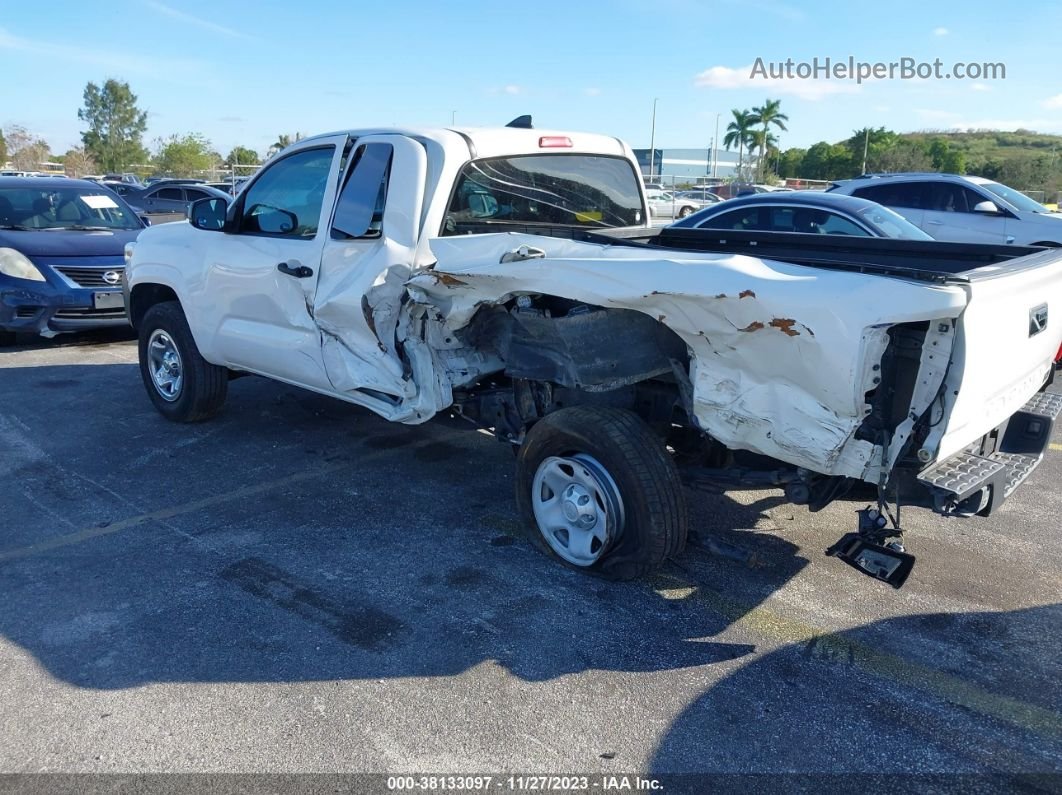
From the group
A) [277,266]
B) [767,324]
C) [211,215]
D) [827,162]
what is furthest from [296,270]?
[827,162]

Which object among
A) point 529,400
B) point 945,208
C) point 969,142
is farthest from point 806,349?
point 969,142

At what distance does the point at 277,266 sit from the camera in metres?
5.14

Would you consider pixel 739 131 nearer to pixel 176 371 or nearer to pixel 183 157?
pixel 183 157

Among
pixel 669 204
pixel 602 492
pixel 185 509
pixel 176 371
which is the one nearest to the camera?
pixel 602 492

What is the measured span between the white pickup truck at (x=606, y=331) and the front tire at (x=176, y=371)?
0.09ft

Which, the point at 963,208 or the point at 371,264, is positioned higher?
the point at 963,208

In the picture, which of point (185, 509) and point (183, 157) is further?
point (183, 157)

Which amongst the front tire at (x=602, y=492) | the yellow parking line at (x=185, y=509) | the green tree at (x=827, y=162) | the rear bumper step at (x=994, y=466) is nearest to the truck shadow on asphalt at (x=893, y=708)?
the rear bumper step at (x=994, y=466)

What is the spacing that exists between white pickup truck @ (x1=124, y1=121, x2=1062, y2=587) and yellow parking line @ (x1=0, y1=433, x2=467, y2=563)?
0.60 metres

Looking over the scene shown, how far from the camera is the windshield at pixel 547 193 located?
4785 mm

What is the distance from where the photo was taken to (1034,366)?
3.87 metres

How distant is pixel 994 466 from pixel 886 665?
930 millimetres

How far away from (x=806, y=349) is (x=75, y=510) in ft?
13.3

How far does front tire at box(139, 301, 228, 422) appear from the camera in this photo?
6211 mm
